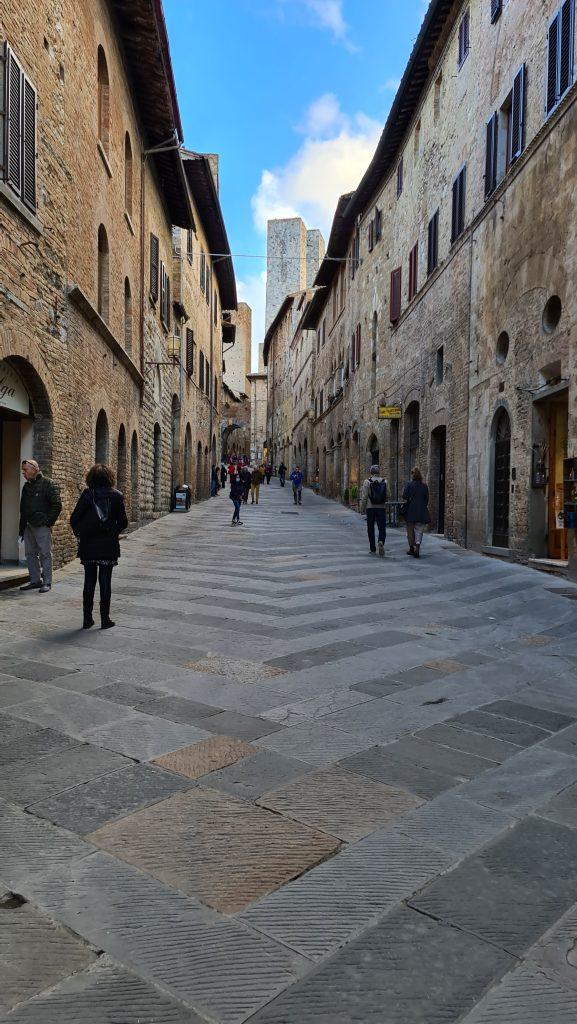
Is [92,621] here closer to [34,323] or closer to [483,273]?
[34,323]

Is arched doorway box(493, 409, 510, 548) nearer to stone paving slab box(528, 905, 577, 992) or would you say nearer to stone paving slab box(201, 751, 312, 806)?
stone paving slab box(201, 751, 312, 806)

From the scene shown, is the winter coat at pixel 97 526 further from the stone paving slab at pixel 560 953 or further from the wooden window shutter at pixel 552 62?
the wooden window shutter at pixel 552 62

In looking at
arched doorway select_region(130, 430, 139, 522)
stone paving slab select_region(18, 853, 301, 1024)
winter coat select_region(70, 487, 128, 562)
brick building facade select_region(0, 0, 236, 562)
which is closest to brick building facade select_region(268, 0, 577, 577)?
winter coat select_region(70, 487, 128, 562)

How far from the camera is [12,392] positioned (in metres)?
9.10

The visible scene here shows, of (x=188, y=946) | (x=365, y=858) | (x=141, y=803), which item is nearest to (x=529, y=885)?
(x=365, y=858)

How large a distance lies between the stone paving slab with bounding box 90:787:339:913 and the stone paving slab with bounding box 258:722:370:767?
2.04ft

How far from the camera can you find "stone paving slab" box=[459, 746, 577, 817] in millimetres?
3109

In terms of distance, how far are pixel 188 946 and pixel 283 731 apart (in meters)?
1.85

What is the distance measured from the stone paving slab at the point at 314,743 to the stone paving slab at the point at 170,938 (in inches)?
48.8

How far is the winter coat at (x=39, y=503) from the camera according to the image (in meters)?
8.62

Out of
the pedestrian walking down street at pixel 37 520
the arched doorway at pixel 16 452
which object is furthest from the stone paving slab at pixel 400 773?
the arched doorway at pixel 16 452

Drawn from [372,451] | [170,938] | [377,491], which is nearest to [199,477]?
[372,451]

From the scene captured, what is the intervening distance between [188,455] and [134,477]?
33.4ft

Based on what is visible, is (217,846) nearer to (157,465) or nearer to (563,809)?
(563,809)
